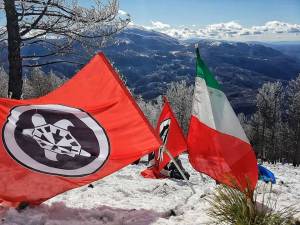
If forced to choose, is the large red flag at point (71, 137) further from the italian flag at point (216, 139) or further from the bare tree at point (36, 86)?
the bare tree at point (36, 86)

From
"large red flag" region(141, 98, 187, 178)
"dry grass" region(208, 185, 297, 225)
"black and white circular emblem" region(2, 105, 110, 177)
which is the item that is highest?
"black and white circular emblem" region(2, 105, 110, 177)

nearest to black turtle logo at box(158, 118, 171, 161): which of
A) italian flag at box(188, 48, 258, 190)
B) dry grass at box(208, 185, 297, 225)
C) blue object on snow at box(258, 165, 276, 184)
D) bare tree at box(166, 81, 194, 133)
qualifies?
blue object on snow at box(258, 165, 276, 184)

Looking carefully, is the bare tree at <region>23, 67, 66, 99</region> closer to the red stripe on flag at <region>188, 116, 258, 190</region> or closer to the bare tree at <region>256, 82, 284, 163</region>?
the bare tree at <region>256, 82, 284, 163</region>

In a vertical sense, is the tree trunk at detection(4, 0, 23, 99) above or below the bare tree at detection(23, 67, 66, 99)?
above

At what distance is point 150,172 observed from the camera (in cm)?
1306

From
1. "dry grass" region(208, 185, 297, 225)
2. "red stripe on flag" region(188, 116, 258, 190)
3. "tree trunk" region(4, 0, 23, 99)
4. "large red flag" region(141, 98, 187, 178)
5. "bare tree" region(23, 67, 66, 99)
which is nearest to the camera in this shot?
"dry grass" region(208, 185, 297, 225)

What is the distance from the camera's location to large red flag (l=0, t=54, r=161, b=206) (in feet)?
20.2

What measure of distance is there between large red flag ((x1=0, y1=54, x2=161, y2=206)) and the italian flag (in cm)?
181

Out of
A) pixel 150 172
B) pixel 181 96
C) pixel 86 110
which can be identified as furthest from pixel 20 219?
pixel 181 96

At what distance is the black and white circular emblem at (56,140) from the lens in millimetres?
6453

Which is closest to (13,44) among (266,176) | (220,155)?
(220,155)

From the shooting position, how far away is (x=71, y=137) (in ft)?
22.7

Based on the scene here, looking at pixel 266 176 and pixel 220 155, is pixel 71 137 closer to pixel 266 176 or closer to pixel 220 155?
pixel 220 155

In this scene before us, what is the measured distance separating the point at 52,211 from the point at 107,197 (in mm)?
1622
